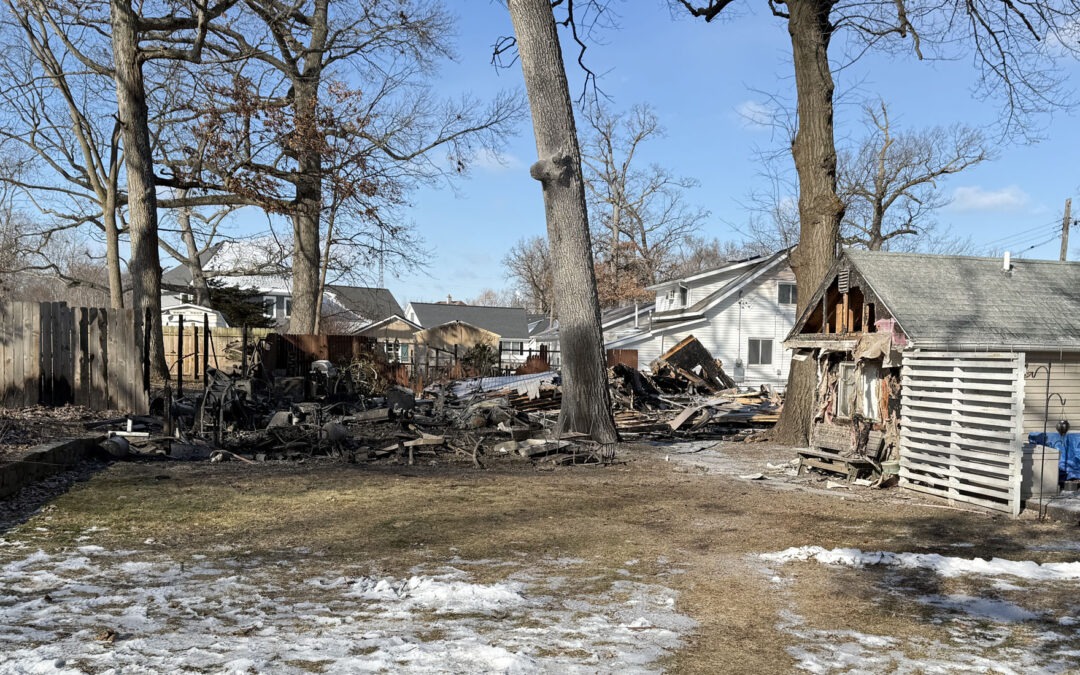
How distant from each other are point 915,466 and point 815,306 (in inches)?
179

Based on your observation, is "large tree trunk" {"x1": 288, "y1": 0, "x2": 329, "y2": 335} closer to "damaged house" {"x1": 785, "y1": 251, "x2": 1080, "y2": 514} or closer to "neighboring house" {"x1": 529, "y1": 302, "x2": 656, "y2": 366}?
"damaged house" {"x1": 785, "y1": 251, "x2": 1080, "y2": 514}

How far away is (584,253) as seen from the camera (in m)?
14.8

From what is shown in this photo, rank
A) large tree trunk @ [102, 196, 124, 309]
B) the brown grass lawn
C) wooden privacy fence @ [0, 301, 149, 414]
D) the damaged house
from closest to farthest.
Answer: the brown grass lawn
the damaged house
wooden privacy fence @ [0, 301, 149, 414]
large tree trunk @ [102, 196, 124, 309]

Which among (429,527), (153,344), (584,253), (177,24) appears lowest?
(429,527)

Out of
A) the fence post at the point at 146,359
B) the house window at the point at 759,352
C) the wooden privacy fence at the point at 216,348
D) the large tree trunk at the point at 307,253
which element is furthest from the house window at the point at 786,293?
the fence post at the point at 146,359

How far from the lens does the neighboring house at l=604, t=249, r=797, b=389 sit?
120ft

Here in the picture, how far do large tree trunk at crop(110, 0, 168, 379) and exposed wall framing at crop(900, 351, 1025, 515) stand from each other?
15.4 m

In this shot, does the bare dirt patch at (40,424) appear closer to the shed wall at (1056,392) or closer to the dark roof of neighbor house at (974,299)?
the dark roof of neighbor house at (974,299)

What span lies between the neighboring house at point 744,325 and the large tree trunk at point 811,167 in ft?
63.9

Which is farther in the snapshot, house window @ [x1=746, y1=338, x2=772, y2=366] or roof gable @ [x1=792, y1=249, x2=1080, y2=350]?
house window @ [x1=746, y1=338, x2=772, y2=366]

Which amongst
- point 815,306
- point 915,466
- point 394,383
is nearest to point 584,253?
point 815,306

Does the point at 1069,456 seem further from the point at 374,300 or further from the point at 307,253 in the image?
the point at 374,300

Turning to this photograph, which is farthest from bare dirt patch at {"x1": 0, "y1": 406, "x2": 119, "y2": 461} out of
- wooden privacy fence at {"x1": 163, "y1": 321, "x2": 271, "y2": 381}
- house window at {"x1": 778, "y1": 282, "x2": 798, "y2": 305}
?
A: house window at {"x1": 778, "y1": 282, "x2": 798, "y2": 305}

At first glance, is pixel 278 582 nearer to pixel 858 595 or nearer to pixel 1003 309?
pixel 858 595
